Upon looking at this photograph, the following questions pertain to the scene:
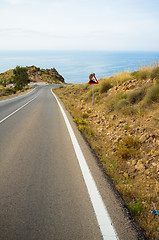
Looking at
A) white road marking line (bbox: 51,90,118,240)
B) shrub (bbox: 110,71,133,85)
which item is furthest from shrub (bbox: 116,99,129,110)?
white road marking line (bbox: 51,90,118,240)

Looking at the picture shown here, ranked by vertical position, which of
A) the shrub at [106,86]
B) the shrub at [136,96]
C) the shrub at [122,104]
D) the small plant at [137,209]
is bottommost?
the small plant at [137,209]

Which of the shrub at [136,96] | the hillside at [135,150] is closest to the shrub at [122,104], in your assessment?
the hillside at [135,150]

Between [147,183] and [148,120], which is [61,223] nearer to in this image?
[147,183]

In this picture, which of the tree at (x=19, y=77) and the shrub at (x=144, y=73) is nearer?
the shrub at (x=144, y=73)

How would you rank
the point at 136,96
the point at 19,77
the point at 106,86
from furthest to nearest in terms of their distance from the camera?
the point at 19,77 < the point at 106,86 < the point at 136,96

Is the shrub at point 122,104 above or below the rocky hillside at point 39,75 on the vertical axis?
below

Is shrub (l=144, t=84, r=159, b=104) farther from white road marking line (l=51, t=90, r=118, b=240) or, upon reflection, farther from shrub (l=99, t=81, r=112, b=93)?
shrub (l=99, t=81, r=112, b=93)

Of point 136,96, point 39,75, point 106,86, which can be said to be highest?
point 39,75

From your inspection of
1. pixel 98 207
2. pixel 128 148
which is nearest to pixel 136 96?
pixel 128 148

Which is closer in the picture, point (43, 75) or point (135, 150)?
point (135, 150)

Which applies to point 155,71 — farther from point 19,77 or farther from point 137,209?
point 19,77

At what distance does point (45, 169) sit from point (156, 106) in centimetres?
445

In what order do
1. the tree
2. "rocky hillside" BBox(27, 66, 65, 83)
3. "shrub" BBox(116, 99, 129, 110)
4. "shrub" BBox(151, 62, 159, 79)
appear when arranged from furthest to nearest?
"rocky hillside" BBox(27, 66, 65, 83) < the tree < "shrub" BBox(151, 62, 159, 79) < "shrub" BBox(116, 99, 129, 110)

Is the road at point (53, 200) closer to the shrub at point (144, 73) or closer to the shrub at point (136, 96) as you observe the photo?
the shrub at point (136, 96)
